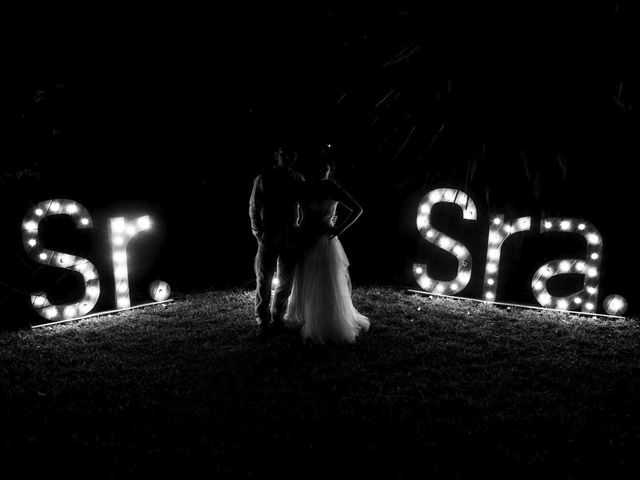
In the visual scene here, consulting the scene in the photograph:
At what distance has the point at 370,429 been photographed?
4.15 meters

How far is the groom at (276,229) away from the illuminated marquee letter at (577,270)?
150 inches

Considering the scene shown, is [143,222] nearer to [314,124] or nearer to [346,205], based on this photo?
[346,205]

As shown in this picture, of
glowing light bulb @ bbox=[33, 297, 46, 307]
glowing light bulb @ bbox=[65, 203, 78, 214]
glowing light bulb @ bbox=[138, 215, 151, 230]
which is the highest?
glowing light bulb @ bbox=[65, 203, 78, 214]

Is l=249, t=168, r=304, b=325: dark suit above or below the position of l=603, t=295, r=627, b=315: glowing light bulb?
above

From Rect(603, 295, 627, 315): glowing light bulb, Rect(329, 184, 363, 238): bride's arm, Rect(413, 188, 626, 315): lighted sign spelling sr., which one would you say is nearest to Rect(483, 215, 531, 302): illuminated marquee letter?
Rect(413, 188, 626, 315): lighted sign spelling sr.

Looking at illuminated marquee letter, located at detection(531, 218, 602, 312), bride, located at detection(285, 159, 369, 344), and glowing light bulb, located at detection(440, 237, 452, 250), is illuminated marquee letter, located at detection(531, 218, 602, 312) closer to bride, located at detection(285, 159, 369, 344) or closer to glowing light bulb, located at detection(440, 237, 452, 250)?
glowing light bulb, located at detection(440, 237, 452, 250)

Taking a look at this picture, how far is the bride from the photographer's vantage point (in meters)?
6.04

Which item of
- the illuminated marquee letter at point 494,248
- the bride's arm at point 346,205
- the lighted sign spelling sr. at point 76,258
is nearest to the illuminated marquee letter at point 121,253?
the lighted sign spelling sr. at point 76,258

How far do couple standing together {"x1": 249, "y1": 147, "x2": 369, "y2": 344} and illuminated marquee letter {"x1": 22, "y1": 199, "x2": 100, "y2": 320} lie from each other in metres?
2.66

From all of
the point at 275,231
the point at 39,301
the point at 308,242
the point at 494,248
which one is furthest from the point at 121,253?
the point at 494,248

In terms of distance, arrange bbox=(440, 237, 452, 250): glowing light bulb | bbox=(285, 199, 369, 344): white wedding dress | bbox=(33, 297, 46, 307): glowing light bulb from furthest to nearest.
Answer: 1. bbox=(440, 237, 452, 250): glowing light bulb
2. bbox=(33, 297, 46, 307): glowing light bulb
3. bbox=(285, 199, 369, 344): white wedding dress

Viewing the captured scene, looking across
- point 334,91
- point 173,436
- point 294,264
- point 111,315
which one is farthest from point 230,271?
point 173,436

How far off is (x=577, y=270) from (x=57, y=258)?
7.45 meters

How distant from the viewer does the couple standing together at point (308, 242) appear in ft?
19.9
